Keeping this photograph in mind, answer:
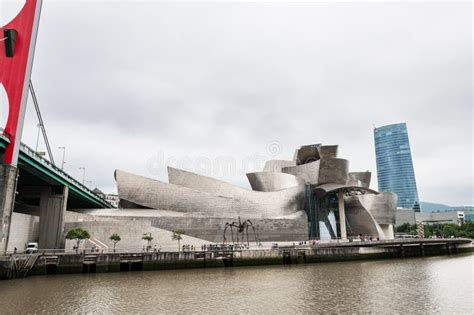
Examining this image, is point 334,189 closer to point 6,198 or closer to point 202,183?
point 202,183

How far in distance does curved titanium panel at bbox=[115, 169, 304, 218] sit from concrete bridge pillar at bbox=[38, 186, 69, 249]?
6689 millimetres

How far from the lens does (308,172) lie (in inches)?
1900

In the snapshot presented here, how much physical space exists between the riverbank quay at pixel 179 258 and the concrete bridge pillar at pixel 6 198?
1.94 m

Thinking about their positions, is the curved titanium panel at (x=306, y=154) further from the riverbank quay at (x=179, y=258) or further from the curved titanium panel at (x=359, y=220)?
the riverbank quay at (x=179, y=258)

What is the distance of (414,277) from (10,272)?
2307cm

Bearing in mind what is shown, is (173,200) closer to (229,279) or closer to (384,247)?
(229,279)

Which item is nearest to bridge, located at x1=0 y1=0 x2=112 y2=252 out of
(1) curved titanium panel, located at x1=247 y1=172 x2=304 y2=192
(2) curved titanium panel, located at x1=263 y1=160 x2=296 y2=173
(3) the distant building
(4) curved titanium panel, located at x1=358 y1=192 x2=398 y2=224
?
(1) curved titanium panel, located at x1=247 y1=172 x2=304 y2=192

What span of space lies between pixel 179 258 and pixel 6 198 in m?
12.1

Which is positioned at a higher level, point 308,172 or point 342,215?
point 308,172

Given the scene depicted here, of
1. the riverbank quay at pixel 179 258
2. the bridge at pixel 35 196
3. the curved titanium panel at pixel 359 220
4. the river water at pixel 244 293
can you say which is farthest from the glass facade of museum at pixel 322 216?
the bridge at pixel 35 196

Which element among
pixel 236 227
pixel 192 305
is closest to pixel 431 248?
pixel 236 227

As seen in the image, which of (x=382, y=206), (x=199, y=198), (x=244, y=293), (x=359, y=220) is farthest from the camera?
(x=382, y=206)

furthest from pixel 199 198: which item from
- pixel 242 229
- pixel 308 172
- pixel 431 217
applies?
pixel 431 217

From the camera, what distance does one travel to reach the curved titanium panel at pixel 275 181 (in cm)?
4703
